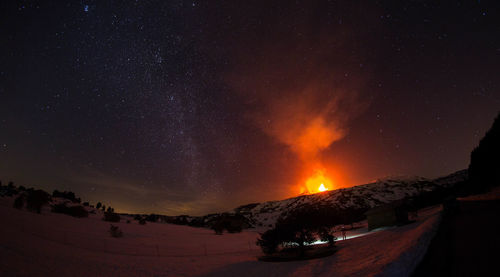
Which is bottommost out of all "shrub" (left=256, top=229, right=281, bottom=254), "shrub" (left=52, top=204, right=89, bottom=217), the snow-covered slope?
the snow-covered slope

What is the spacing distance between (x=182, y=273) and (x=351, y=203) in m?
111

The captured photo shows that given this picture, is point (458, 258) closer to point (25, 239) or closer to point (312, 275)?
point (312, 275)

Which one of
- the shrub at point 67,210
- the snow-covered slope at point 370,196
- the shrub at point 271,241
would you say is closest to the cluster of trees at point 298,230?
the shrub at point 271,241

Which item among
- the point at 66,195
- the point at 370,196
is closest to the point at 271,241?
the point at 66,195

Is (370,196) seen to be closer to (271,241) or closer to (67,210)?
(271,241)

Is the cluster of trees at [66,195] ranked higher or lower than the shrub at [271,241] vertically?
higher

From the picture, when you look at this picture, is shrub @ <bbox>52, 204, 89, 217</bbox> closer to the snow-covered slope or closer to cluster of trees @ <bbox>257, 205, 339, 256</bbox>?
cluster of trees @ <bbox>257, 205, 339, 256</bbox>

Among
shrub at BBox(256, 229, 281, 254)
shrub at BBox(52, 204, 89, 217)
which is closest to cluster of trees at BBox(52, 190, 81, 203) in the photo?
shrub at BBox(52, 204, 89, 217)

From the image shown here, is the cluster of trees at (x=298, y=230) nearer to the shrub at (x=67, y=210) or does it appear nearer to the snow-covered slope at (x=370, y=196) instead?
the shrub at (x=67, y=210)

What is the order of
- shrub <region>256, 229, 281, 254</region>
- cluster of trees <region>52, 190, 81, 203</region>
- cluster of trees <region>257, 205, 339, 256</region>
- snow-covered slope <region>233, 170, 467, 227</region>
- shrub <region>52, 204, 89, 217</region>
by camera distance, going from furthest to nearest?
snow-covered slope <region>233, 170, 467, 227</region>
cluster of trees <region>52, 190, 81, 203</region>
shrub <region>52, 204, 89, 217</region>
shrub <region>256, 229, 281, 254</region>
cluster of trees <region>257, 205, 339, 256</region>

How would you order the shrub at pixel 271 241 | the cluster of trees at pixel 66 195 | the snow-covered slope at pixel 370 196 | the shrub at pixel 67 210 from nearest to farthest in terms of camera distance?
the shrub at pixel 271 241 → the shrub at pixel 67 210 → the cluster of trees at pixel 66 195 → the snow-covered slope at pixel 370 196

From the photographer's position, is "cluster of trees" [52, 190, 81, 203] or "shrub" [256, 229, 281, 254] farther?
"cluster of trees" [52, 190, 81, 203]

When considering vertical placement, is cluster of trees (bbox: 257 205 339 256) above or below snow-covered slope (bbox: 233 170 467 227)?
above

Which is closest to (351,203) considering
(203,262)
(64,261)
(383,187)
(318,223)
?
(383,187)
